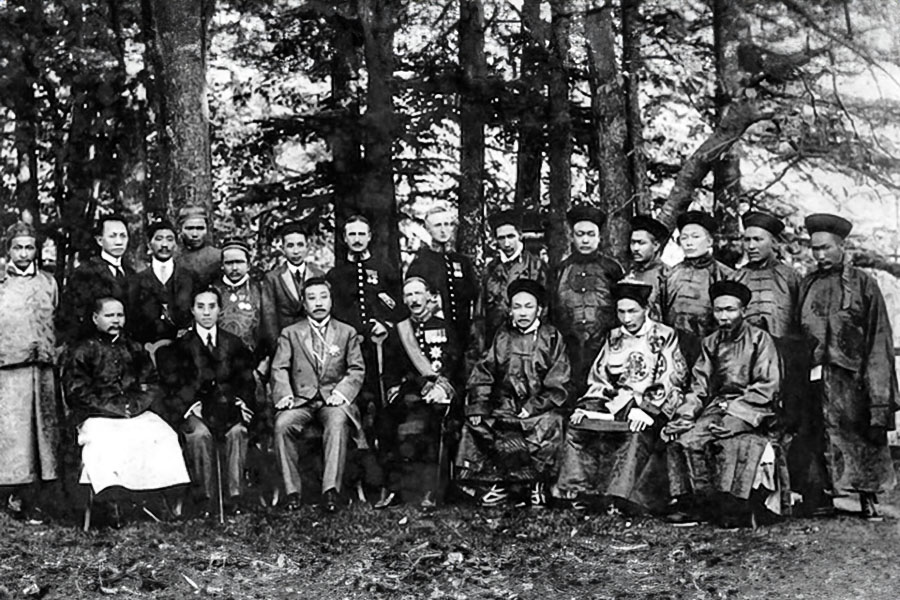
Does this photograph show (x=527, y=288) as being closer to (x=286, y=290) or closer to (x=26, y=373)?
(x=286, y=290)

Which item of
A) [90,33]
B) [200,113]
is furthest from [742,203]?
[90,33]

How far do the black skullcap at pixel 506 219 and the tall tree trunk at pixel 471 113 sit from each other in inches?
10.0

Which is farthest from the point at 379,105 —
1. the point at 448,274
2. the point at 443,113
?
the point at 448,274

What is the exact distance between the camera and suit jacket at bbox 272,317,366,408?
6.25 metres

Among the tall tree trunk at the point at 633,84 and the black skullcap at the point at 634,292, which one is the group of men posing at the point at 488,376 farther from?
the tall tree trunk at the point at 633,84

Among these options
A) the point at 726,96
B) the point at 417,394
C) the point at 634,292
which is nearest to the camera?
the point at 634,292

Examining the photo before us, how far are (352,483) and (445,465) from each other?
515 mm

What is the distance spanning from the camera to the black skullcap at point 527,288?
633cm

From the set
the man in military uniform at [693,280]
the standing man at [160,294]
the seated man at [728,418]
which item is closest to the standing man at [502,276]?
the man in military uniform at [693,280]

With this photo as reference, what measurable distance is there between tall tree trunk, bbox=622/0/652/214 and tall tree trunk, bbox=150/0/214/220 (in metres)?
2.59

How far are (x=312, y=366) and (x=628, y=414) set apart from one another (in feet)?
5.56

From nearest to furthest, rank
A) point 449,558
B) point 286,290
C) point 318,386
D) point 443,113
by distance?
1. point 449,558
2. point 318,386
3. point 286,290
4. point 443,113

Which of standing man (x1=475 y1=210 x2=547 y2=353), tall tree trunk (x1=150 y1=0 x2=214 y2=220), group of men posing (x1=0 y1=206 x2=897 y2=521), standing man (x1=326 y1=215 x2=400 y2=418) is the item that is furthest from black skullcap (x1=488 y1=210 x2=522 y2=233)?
tall tree trunk (x1=150 y1=0 x2=214 y2=220)

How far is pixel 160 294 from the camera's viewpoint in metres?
6.34
